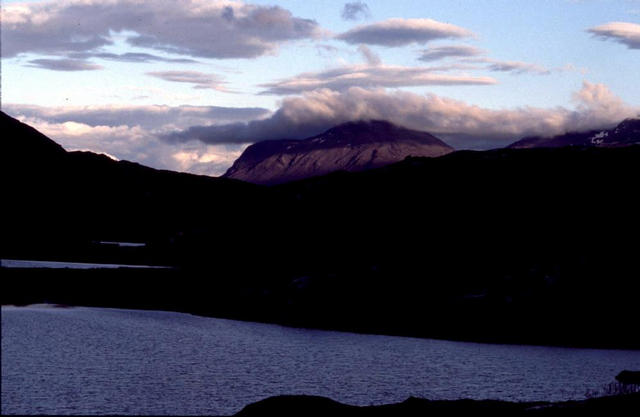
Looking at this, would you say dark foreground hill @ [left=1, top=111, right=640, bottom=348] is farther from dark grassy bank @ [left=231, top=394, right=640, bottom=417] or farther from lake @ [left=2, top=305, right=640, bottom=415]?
dark grassy bank @ [left=231, top=394, right=640, bottom=417]

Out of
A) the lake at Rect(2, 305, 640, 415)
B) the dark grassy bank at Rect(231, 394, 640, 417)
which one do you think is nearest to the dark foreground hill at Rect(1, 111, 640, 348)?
the lake at Rect(2, 305, 640, 415)

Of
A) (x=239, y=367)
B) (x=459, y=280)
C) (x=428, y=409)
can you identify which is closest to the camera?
(x=428, y=409)

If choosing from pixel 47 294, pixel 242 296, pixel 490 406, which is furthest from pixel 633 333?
pixel 47 294

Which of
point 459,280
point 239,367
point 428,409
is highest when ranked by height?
point 459,280

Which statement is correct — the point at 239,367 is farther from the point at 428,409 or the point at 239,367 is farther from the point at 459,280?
the point at 459,280

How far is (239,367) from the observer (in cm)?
8969

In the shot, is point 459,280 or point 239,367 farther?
point 459,280

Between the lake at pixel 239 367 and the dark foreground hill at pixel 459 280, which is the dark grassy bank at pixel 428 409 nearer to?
the lake at pixel 239 367

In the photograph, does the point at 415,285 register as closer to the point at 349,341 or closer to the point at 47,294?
the point at 349,341

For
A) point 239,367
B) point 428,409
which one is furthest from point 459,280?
point 428,409

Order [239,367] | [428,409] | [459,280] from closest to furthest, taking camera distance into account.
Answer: [428,409] < [239,367] < [459,280]

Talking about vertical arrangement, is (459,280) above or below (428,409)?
above

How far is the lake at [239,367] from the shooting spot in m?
71.5

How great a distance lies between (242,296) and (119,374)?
267ft
